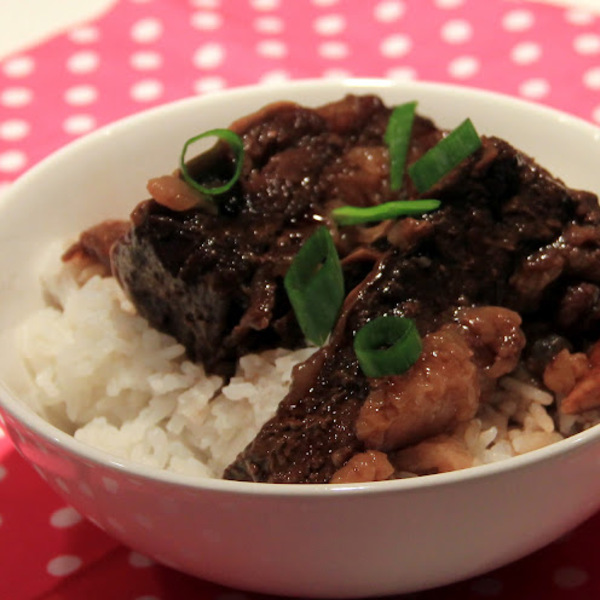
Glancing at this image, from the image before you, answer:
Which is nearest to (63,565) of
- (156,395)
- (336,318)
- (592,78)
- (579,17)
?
(156,395)

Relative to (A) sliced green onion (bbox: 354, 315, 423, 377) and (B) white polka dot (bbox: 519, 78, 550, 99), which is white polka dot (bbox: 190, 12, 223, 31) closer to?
(B) white polka dot (bbox: 519, 78, 550, 99)

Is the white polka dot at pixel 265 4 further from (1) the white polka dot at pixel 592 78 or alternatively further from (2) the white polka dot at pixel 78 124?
(1) the white polka dot at pixel 592 78

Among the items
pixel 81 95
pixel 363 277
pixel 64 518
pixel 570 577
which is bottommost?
pixel 570 577

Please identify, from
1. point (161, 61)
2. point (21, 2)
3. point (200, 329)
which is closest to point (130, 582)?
point (200, 329)

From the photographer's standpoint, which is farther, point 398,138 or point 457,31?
point 457,31

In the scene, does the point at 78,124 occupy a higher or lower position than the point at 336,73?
higher

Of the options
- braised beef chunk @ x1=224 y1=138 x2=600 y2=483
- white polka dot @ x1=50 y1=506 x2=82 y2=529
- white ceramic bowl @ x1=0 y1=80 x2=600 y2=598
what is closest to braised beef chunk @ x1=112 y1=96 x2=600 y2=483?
braised beef chunk @ x1=224 y1=138 x2=600 y2=483

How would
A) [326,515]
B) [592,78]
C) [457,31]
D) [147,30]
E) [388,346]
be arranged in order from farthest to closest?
[147,30], [457,31], [592,78], [388,346], [326,515]

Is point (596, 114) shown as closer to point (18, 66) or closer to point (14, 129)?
point (14, 129)
